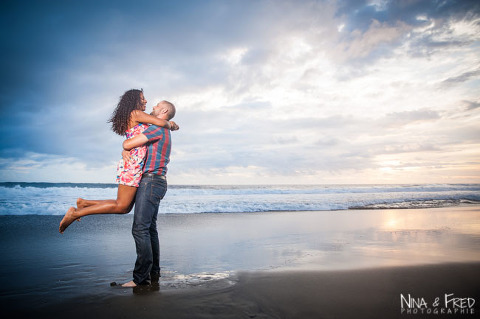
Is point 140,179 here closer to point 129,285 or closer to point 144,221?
point 144,221

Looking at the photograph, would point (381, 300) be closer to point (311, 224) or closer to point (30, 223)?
point (311, 224)

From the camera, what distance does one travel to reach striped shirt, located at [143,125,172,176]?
323 centimetres

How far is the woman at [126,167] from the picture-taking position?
3.17 meters

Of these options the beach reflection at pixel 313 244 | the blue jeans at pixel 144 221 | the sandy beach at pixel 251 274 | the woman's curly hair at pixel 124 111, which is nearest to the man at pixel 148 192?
the blue jeans at pixel 144 221

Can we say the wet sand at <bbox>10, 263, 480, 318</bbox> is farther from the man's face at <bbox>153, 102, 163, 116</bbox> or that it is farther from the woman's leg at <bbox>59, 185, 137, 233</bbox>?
the man's face at <bbox>153, 102, 163, 116</bbox>

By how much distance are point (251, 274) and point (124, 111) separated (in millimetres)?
2649

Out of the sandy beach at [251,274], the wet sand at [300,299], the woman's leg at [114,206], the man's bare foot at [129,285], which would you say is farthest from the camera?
the woman's leg at [114,206]

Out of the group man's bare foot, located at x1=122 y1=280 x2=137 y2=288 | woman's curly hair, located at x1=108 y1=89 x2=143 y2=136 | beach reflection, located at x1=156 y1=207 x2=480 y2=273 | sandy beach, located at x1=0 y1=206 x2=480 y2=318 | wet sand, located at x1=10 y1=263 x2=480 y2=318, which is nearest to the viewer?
wet sand, located at x1=10 y1=263 x2=480 y2=318

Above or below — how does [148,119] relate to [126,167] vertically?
above

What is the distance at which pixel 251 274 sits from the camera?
3.50 m

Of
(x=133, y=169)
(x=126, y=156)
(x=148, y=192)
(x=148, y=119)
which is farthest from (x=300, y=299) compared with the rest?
(x=148, y=119)

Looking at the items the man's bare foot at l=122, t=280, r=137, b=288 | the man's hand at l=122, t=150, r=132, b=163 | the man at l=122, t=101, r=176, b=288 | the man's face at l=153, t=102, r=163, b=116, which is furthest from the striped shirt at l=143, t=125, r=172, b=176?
the man's bare foot at l=122, t=280, r=137, b=288

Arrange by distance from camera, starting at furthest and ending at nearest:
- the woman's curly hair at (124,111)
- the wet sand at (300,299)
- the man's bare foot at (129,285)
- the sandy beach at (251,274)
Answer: the woman's curly hair at (124,111), the man's bare foot at (129,285), the sandy beach at (251,274), the wet sand at (300,299)

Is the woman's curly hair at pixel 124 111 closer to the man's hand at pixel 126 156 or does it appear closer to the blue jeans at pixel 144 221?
the man's hand at pixel 126 156
